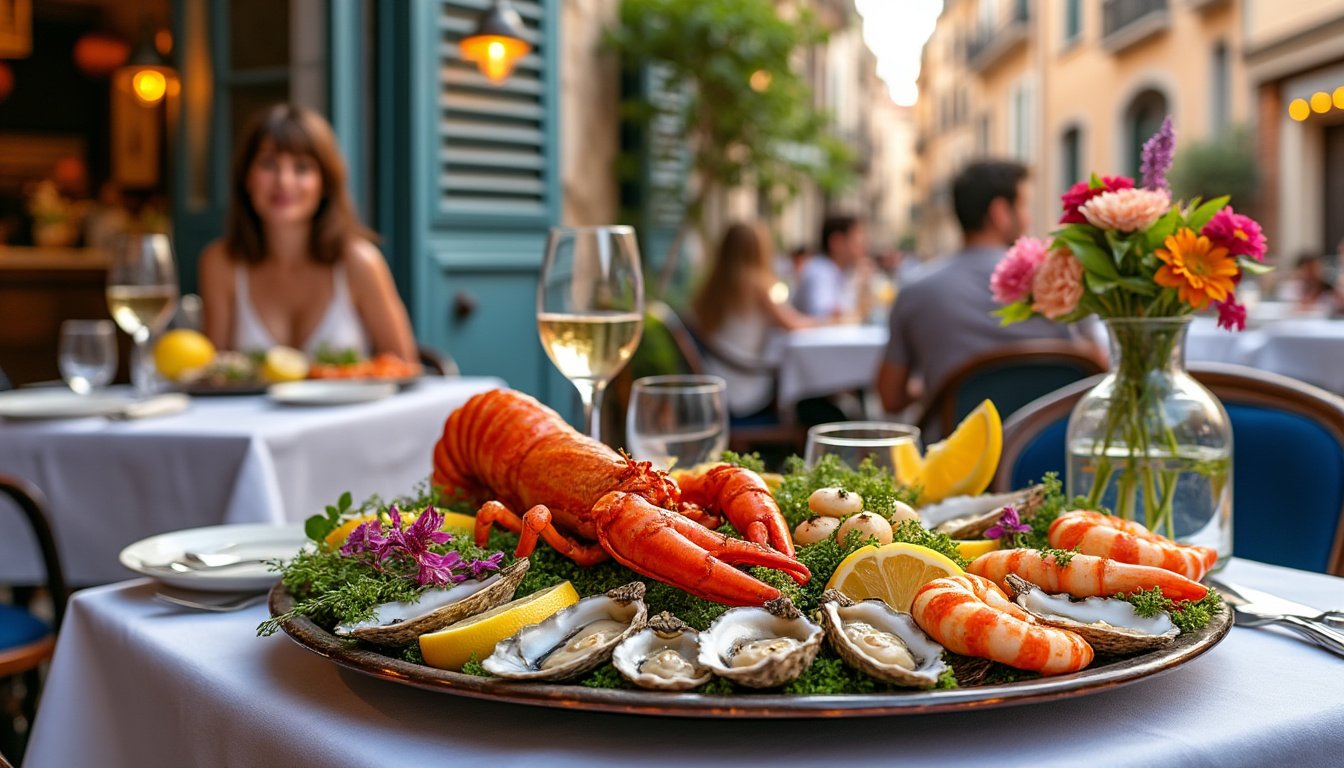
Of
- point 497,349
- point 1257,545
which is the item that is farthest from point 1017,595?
point 497,349

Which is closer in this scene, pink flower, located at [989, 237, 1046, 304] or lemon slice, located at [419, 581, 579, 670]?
lemon slice, located at [419, 581, 579, 670]

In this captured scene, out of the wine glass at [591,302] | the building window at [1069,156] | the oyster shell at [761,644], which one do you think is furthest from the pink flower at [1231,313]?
the building window at [1069,156]

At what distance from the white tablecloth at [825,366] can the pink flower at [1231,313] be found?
4.29m

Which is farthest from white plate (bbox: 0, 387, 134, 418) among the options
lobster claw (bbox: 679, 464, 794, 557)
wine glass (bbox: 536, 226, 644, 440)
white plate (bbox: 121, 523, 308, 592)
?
lobster claw (bbox: 679, 464, 794, 557)

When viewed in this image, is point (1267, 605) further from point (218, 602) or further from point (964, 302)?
point (964, 302)

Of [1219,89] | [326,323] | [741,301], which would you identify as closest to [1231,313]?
[326,323]

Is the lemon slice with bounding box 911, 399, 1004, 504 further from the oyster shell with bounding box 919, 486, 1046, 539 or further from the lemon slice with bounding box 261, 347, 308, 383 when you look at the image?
the lemon slice with bounding box 261, 347, 308, 383

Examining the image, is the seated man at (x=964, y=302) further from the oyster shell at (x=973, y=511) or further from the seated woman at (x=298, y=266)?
the oyster shell at (x=973, y=511)

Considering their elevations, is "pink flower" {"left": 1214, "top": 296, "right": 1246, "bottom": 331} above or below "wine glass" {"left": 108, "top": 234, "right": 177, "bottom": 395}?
below

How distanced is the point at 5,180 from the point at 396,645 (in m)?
13.4

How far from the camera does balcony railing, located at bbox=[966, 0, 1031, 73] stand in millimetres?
26031

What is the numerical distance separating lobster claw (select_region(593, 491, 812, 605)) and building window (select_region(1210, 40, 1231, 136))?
19346mm

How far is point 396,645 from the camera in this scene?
0.90 m

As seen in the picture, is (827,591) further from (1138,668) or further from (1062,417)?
(1062,417)
